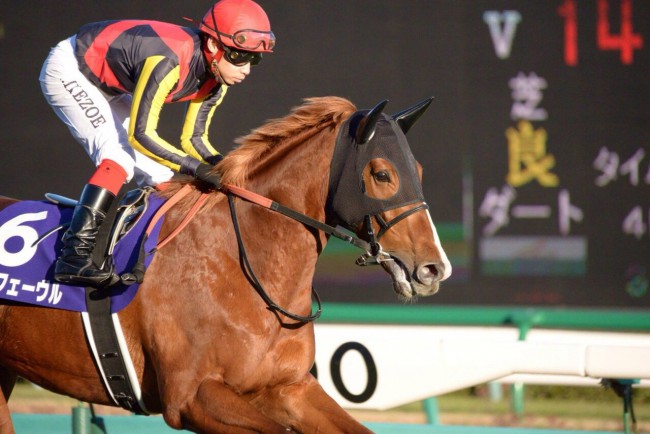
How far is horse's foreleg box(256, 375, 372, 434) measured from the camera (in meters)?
2.85

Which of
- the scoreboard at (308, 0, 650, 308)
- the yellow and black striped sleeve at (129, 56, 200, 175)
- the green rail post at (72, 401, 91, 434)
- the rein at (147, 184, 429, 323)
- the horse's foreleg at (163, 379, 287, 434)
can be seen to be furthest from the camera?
the scoreboard at (308, 0, 650, 308)

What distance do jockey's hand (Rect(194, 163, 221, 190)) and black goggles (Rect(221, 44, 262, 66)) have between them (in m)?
0.34

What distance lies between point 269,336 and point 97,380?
59 cm

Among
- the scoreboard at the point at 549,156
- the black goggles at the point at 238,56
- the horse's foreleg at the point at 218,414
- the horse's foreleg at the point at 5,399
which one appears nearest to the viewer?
the horse's foreleg at the point at 218,414

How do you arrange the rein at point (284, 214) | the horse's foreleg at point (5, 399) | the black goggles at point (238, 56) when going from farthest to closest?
the horse's foreleg at point (5, 399) < the black goggles at point (238, 56) < the rein at point (284, 214)

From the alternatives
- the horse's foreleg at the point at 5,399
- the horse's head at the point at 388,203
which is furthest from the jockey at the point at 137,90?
the horse's foreleg at the point at 5,399

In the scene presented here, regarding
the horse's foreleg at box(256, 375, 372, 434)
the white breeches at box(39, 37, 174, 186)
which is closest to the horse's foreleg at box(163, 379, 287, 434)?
the horse's foreleg at box(256, 375, 372, 434)

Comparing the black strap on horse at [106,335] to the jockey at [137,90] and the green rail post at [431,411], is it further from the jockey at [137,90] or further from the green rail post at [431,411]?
the green rail post at [431,411]

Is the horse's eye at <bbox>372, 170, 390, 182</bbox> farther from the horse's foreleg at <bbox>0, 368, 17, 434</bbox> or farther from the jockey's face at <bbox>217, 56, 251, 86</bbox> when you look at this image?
the horse's foreleg at <bbox>0, 368, 17, 434</bbox>

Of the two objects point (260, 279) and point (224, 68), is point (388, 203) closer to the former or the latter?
point (260, 279)

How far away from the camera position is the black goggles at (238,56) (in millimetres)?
3013

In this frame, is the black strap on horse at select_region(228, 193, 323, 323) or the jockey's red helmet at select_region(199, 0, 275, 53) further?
the jockey's red helmet at select_region(199, 0, 275, 53)

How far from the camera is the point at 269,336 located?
9.24 ft

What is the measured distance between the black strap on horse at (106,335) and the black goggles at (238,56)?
59 centimetres
